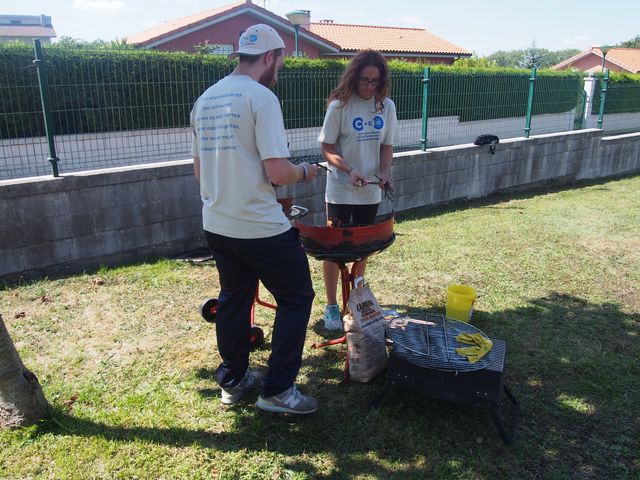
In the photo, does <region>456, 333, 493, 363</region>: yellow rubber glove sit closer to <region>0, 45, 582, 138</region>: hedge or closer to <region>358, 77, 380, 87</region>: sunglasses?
<region>358, 77, 380, 87</region>: sunglasses

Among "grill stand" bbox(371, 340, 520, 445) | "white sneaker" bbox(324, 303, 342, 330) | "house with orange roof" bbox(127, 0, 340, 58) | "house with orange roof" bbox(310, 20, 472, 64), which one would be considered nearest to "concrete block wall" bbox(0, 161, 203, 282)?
"white sneaker" bbox(324, 303, 342, 330)

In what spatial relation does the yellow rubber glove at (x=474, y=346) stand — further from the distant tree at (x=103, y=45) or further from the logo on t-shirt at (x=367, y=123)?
the distant tree at (x=103, y=45)

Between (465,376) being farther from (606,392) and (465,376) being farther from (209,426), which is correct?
(209,426)

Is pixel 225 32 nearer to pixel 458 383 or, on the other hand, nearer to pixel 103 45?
pixel 103 45

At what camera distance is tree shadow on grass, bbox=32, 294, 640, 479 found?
104 inches

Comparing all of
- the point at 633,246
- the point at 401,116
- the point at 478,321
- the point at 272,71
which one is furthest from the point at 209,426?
the point at 401,116

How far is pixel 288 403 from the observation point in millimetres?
2932

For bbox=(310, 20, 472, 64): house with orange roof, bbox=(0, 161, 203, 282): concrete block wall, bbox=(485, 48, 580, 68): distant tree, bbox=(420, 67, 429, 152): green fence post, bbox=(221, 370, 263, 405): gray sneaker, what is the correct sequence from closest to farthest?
bbox=(221, 370, 263, 405): gray sneaker < bbox=(0, 161, 203, 282): concrete block wall < bbox=(420, 67, 429, 152): green fence post < bbox=(310, 20, 472, 64): house with orange roof < bbox=(485, 48, 580, 68): distant tree

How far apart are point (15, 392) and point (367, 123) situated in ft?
8.80

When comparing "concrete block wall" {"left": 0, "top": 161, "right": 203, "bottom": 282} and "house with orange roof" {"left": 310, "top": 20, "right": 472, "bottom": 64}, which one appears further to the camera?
"house with orange roof" {"left": 310, "top": 20, "right": 472, "bottom": 64}

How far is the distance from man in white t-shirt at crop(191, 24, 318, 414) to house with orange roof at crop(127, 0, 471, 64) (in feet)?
59.5

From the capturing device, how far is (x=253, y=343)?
377 cm

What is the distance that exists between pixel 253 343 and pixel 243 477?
1273mm

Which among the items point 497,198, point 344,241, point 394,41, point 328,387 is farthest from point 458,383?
point 394,41
